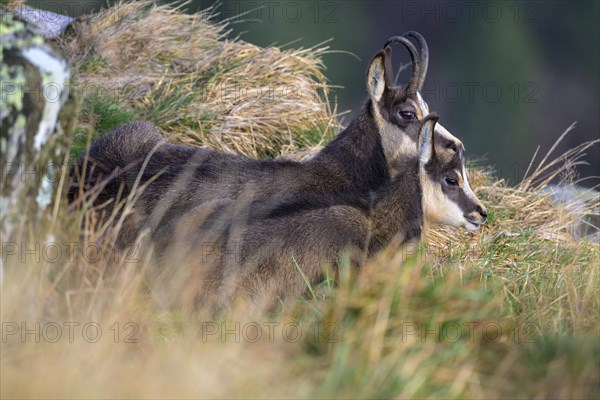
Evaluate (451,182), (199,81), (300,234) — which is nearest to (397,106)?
(451,182)

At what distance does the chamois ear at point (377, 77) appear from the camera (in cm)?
811

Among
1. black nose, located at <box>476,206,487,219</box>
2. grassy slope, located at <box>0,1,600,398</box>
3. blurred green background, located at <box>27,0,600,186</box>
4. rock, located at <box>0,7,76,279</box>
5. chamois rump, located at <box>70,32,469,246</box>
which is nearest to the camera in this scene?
grassy slope, located at <box>0,1,600,398</box>

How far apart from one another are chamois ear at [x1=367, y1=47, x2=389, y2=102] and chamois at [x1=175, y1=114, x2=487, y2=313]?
1.24 meters

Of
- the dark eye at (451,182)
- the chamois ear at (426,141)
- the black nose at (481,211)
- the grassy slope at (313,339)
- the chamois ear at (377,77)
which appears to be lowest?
the grassy slope at (313,339)

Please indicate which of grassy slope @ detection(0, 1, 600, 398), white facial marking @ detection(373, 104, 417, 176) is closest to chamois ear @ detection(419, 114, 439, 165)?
grassy slope @ detection(0, 1, 600, 398)

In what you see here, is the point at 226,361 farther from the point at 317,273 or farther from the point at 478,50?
the point at 478,50

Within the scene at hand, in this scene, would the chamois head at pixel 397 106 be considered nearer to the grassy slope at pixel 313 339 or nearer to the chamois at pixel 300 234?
the chamois at pixel 300 234

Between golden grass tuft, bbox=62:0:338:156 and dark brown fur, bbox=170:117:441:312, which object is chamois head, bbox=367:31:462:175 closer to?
dark brown fur, bbox=170:117:441:312

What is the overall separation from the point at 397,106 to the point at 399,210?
167cm

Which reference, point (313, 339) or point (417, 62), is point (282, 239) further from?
point (417, 62)

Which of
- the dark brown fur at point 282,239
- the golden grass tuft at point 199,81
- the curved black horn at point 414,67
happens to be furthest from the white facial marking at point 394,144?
the golden grass tuft at point 199,81

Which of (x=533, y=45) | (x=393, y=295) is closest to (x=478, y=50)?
(x=533, y=45)

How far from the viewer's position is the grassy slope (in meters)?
4.23

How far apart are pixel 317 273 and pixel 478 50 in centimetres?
2826
